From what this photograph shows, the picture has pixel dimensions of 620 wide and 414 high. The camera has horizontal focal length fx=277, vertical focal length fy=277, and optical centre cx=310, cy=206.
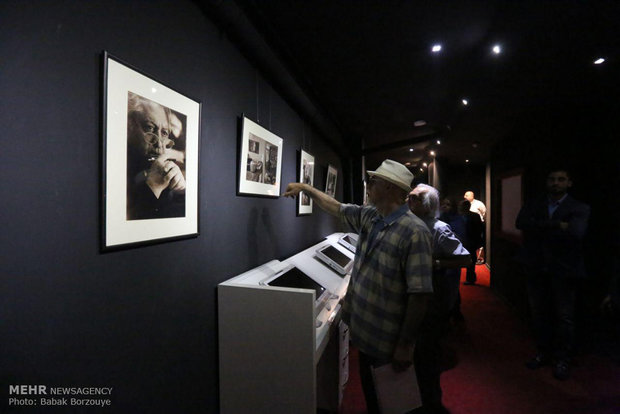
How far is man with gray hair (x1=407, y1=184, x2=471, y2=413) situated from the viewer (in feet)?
5.98

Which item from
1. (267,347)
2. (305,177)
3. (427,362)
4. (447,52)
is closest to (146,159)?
(267,347)

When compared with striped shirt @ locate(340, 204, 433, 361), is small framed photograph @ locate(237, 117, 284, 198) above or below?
above

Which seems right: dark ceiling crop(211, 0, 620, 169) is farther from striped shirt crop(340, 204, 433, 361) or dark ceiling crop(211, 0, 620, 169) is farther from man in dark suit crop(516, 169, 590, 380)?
striped shirt crop(340, 204, 433, 361)

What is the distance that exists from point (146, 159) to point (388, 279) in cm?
132

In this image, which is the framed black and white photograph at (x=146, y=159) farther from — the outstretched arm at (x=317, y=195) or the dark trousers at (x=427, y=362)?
the dark trousers at (x=427, y=362)

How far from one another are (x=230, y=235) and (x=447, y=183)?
34.0 feet

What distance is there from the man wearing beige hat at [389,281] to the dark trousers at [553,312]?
241 cm

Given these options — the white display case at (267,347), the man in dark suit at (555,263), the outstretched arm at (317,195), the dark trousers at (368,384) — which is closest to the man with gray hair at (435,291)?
the dark trousers at (368,384)

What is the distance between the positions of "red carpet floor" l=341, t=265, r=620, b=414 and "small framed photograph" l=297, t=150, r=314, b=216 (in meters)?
1.77

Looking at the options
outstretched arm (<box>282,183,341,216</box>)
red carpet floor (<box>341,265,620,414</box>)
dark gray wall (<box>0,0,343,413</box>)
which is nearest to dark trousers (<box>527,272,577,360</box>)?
red carpet floor (<box>341,265,620,414</box>)

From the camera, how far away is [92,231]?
1.00 m

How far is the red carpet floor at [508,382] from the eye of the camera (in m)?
2.36

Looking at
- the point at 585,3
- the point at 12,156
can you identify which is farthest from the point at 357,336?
the point at 585,3

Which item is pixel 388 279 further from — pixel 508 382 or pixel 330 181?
pixel 330 181
